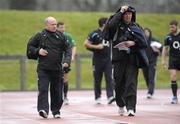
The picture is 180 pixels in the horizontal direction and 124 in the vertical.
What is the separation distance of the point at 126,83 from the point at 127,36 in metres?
0.91

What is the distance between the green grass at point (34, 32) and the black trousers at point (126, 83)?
1238 cm

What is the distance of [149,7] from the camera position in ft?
137

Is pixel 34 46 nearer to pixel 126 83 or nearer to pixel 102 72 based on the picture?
pixel 126 83

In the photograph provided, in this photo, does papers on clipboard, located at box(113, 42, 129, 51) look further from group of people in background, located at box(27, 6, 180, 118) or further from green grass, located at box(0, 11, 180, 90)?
green grass, located at box(0, 11, 180, 90)

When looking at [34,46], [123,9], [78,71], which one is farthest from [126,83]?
[78,71]

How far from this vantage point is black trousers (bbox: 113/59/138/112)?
532 inches

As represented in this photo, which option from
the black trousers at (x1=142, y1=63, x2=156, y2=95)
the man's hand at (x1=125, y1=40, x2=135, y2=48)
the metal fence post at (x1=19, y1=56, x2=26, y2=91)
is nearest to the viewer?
the man's hand at (x1=125, y1=40, x2=135, y2=48)

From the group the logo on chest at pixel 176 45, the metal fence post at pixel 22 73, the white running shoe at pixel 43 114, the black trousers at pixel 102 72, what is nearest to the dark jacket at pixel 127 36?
the white running shoe at pixel 43 114

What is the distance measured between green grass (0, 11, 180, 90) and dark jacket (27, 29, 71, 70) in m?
12.4

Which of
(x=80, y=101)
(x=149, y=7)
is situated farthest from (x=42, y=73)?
(x=149, y=7)

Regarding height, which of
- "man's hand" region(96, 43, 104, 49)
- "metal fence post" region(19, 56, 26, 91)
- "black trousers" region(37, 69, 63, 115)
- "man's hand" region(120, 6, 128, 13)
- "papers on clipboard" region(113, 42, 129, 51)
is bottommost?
"metal fence post" region(19, 56, 26, 91)

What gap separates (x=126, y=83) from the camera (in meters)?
13.6

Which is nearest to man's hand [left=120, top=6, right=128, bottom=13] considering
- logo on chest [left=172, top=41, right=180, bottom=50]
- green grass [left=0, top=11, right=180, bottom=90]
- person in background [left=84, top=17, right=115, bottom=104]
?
person in background [left=84, top=17, right=115, bottom=104]

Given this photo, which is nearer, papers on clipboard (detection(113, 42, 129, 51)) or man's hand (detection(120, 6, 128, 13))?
man's hand (detection(120, 6, 128, 13))
